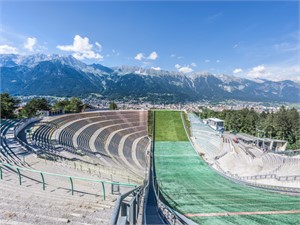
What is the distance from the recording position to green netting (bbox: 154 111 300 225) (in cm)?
1119

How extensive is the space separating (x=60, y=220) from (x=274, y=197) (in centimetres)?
1525

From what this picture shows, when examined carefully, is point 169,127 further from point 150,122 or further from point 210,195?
point 210,195

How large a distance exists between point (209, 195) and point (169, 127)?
31.1 m

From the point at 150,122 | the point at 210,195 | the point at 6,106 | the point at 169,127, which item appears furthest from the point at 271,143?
the point at 6,106

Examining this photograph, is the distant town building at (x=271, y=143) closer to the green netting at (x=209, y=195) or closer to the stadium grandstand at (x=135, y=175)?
the stadium grandstand at (x=135, y=175)

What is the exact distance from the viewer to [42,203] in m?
5.12

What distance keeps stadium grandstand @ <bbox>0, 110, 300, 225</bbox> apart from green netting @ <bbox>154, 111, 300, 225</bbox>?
0.06 m

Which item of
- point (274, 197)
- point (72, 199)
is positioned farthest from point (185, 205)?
point (72, 199)

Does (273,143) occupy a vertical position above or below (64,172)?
below

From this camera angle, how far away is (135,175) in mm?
18906

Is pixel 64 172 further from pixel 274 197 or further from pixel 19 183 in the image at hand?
pixel 274 197

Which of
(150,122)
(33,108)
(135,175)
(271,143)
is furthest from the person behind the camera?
(150,122)

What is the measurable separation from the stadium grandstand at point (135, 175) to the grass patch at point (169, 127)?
24 centimetres

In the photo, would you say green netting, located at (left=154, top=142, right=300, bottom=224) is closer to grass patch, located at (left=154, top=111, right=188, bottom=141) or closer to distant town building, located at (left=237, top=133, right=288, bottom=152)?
grass patch, located at (left=154, top=111, right=188, bottom=141)
